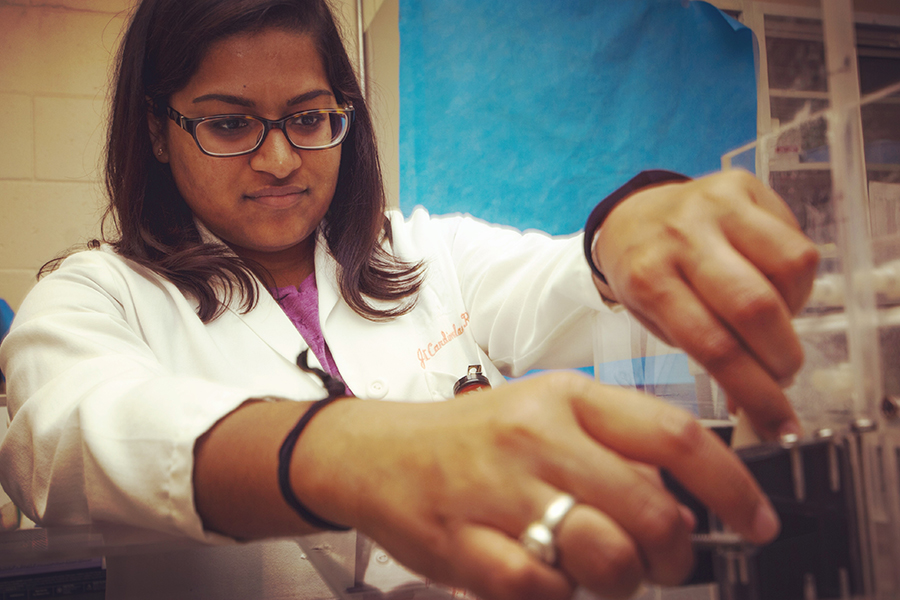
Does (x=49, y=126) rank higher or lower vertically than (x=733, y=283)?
higher

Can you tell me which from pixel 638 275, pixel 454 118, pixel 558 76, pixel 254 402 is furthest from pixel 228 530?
pixel 558 76

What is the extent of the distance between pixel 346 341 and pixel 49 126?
143 cm

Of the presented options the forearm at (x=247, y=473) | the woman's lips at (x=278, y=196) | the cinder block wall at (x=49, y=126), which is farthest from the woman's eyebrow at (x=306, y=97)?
the cinder block wall at (x=49, y=126)

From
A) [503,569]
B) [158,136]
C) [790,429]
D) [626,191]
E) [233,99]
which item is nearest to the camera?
[503,569]

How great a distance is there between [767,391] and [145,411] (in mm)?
394

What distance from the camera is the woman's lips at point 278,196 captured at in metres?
0.86

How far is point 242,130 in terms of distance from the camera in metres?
0.82

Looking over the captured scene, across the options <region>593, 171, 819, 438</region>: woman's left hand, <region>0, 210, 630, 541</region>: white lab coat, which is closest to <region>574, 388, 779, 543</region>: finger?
<region>593, 171, 819, 438</region>: woman's left hand

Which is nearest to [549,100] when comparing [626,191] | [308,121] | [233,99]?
[308,121]

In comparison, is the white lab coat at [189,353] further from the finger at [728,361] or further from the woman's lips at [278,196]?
the finger at [728,361]

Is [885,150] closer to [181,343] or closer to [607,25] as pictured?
[181,343]

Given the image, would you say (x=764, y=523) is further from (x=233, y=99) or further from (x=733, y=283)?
(x=233, y=99)

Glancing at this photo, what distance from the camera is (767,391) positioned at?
0.34 meters

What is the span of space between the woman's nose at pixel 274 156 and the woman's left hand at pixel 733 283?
1.85 feet
